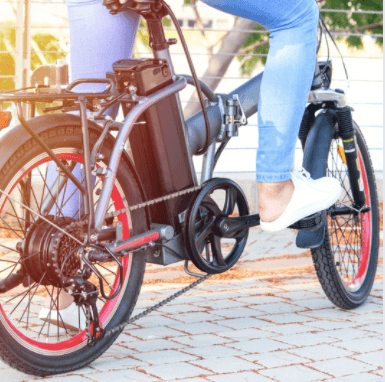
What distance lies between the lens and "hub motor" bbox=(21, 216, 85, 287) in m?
2.46

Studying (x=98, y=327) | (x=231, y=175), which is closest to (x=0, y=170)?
(x=98, y=327)

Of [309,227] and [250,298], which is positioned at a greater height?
[309,227]

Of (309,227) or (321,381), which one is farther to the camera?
(309,227)

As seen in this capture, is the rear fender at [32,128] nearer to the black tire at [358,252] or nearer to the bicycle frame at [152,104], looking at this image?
the bicycle frame at [152,104]

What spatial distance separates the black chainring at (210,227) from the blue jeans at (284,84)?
0.24 metres

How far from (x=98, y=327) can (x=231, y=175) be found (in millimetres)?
4582

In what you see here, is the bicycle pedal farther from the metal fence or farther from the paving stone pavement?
the metal fence

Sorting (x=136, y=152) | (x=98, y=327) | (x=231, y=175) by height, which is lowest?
(x=231, y=175)

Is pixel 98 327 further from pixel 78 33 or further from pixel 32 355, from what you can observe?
pixel 78 33

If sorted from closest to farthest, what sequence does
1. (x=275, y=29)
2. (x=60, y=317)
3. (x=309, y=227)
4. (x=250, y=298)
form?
1. (x=275, y=29)
2. (x=60, y=317)
3. (x=309, y=227)
4. (x=250, y=298)

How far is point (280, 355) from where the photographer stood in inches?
111

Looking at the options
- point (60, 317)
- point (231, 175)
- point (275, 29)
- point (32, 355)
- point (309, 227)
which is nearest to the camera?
point (32, 355)

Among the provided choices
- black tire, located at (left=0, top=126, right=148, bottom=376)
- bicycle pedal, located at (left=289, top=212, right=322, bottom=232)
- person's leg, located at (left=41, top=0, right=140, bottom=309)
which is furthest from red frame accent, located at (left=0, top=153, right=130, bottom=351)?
bicycle pedal, located at (left=289, top=212, right=322, bottom=232)

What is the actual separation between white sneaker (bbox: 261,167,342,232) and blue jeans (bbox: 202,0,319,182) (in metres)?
0.10
